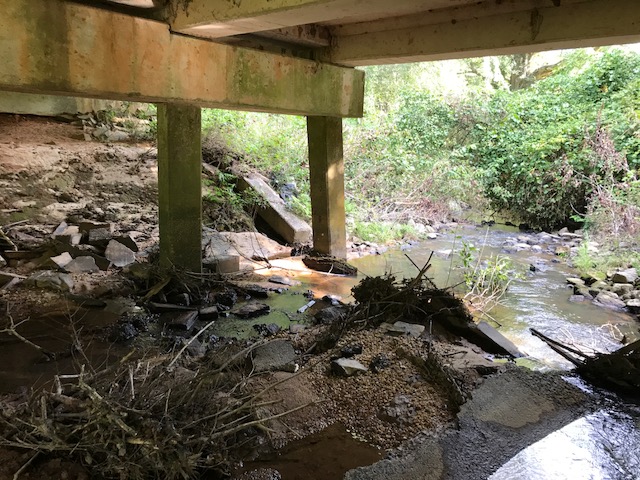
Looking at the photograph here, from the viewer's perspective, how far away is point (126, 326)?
4902mm

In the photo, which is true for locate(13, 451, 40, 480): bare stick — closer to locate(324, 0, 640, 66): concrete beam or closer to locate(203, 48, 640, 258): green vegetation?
locate(324, 0, 640, 66): concrete beam

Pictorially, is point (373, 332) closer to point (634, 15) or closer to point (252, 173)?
point (634, 15)

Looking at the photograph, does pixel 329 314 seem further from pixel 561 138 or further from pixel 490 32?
pixel 561 138

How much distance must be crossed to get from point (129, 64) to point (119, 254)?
304 cm

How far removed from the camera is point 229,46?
17.6ft

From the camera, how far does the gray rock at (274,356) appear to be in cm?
384

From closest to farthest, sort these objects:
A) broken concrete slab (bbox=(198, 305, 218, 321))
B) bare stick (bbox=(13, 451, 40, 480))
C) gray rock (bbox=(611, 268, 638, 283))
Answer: bare stick (bbox=(13, 451, 40, 480))
broken concrete slab (bbox=(198, 305, 218, 321))
gray rock (bbox=(611, 268, 638, 283))

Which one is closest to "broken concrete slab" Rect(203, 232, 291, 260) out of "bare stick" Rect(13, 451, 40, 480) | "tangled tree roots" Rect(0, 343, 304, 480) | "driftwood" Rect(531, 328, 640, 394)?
"tangled tree roots" Rect(0, 343, 304, 480)

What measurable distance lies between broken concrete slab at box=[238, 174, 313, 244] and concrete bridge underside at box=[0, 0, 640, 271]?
100.0 inches

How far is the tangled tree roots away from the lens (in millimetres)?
2494

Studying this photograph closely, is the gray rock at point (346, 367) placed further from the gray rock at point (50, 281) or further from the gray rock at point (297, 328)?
the gray rock at point (50, 281)

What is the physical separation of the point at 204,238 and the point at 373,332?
4067 mm

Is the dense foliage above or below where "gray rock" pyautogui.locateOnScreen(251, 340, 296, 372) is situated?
above

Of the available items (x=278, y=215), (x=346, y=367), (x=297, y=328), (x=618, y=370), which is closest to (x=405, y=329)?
(x=346, y=367)
